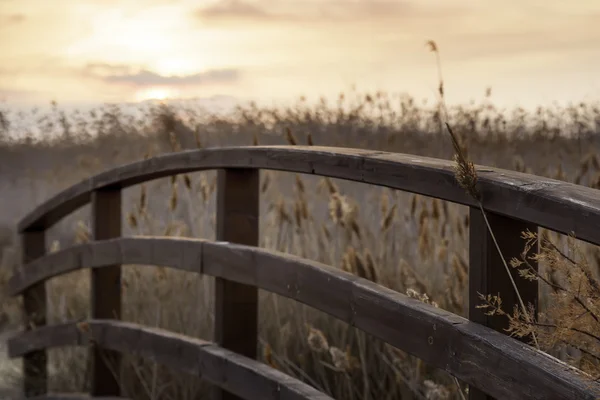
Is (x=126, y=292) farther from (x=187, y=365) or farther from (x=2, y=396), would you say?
(x=187, y=365)

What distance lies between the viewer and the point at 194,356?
140 inches

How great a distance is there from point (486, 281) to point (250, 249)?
1238 mm

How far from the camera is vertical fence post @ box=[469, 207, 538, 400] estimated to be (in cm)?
202

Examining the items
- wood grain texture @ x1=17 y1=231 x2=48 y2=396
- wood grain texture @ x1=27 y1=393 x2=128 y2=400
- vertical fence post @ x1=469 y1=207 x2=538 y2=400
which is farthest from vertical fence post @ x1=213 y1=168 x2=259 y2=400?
wood grain texture @ x1=17 y1=231 x2=48 y2=396

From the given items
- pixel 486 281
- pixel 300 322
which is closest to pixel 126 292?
pixel 300 322

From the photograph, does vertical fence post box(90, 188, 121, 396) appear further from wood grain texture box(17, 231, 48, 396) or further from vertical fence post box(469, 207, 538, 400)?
vertical fence post box(469, 207, 538, 400)

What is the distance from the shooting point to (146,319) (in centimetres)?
552

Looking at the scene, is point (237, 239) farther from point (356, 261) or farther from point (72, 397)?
point (72, 397)

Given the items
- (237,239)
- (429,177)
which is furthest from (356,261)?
(429,177)

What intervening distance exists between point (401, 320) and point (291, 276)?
0.62m

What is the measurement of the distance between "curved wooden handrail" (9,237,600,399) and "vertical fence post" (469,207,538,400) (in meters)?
0.07

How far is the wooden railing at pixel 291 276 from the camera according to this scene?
1.89 metres

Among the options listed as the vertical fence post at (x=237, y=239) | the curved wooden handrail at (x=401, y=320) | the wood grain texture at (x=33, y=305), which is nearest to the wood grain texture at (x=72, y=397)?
the wood grain texture at (x=33, y=305)

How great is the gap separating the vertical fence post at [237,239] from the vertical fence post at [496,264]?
55.2 inches
